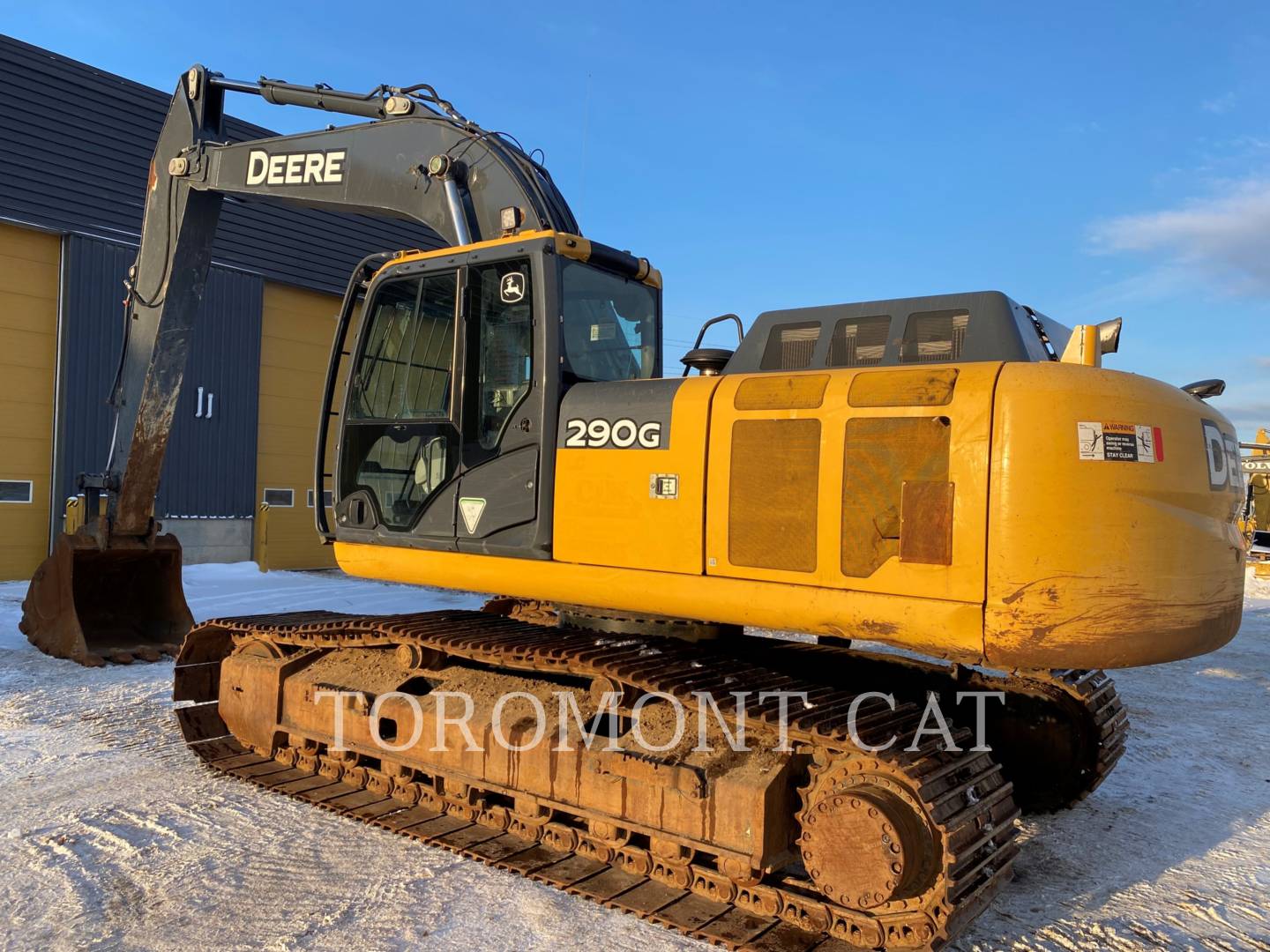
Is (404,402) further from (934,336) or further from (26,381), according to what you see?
(26,381)

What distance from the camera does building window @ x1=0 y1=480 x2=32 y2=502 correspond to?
523 inches

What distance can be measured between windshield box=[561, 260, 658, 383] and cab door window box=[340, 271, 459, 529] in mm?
617

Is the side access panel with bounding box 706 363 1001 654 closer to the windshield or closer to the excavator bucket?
the windshield

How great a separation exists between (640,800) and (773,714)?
68 centimetres

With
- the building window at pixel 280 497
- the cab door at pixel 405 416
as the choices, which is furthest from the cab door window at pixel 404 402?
the building window at pixel 280 497

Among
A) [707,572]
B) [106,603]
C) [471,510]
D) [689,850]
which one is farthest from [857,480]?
[106,603]

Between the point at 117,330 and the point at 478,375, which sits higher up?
the point at 117,330

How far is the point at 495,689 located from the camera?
483 centimetres

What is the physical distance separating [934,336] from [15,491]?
1352 cm

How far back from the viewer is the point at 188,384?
15.4m

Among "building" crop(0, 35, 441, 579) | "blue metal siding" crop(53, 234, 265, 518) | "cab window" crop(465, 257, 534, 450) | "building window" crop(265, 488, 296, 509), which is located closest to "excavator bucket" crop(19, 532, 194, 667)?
"cab window" crop(465, 257, 534, 450)

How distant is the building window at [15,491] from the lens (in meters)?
13.3

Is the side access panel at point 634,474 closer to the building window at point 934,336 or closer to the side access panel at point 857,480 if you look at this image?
the side access panel at point 857,480

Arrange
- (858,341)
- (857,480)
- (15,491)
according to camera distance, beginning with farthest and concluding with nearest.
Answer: (15,491)
(858,341)
(857,480)
